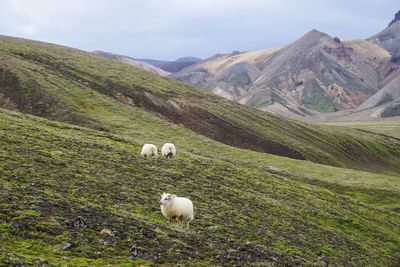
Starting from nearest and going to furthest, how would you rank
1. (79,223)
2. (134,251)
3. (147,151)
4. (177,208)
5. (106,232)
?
(134,251) → (106,232) → (79,223) → (177,208) → (147,151)

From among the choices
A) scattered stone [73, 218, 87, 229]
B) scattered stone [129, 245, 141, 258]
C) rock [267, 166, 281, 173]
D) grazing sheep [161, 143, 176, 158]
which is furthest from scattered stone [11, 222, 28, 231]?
rock [267, 166, 281, 173]

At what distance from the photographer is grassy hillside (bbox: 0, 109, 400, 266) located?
20.8 m

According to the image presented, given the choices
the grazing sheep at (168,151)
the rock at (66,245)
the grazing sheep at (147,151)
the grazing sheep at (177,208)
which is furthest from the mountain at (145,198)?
the grazing sheep at (168,151)

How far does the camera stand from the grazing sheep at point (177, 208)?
2575 cm

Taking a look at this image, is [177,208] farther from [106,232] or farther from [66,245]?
[66,245]

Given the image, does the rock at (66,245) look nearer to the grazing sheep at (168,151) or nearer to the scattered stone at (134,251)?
the scattered stone at (134,251)

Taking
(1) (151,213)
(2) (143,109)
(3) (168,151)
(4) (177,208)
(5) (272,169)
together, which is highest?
(4) (177,208)

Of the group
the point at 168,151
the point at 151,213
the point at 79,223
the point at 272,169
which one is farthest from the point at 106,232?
the point at 272,169

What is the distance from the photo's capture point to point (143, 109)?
104812 millimetres

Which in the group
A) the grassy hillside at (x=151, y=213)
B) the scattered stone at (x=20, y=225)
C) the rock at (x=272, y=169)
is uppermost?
the scattered stone at (x=20, y=225)

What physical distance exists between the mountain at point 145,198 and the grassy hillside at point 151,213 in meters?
0.10

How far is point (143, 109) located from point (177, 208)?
7985 cm

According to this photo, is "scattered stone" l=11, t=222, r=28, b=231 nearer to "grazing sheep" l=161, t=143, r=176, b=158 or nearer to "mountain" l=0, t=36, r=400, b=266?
"mountain" l=0, t=36, r=400, b=266

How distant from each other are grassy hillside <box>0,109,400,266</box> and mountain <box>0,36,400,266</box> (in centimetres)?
10
